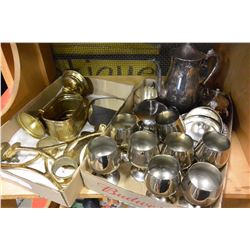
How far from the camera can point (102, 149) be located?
1.78 ft

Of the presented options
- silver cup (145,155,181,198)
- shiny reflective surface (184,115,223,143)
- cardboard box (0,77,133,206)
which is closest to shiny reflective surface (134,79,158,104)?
cardboard box (0,77,133,206)

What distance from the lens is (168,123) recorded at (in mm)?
592

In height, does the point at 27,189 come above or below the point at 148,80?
below

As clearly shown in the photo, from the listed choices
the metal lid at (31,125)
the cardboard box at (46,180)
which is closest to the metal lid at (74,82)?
the cardboard box at (46,180)

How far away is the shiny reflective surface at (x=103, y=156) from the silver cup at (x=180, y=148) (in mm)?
108

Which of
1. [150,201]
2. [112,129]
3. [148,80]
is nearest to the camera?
[150,201]

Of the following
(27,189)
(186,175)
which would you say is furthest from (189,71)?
(27,189)

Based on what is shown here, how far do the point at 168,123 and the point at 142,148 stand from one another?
10 centimetres

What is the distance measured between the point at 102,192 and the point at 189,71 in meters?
0.33

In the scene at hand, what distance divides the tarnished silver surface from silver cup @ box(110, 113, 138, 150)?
23 mm

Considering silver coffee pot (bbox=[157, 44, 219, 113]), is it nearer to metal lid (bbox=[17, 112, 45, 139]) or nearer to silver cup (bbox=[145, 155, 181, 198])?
silver cup (bbox=[145, 155, 181, 198])

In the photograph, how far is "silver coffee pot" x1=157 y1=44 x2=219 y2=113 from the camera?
0.57 metres
